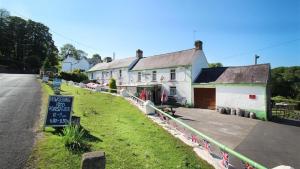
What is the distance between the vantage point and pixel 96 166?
378cm

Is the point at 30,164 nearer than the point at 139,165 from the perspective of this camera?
Yes

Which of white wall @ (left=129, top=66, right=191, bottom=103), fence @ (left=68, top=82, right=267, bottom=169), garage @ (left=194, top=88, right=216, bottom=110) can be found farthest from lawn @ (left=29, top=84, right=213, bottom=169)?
white wall @ (left=129, top=66, right=191, bottom=103)

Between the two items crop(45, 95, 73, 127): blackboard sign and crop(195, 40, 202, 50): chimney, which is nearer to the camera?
crop(45, 95, 73, 127): blackboard sign

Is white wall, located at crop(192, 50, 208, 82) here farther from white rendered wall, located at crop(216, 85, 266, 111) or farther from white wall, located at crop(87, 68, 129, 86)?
white wall, located at crop(87, 68, 129, 86)

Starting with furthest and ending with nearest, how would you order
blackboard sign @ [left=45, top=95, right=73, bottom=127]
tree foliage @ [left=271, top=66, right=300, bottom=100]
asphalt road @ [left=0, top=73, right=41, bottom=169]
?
1. tree foliage @ [left=271, top=66, right=300, bottom=100]
2. blackboard sign @ [left=45, top=95, right=73, bottom=127]
3. asphalt road @ [left=0, top=73, right=41, bottom=169]

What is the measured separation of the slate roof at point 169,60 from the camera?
30031 mm

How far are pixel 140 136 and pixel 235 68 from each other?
2264cm

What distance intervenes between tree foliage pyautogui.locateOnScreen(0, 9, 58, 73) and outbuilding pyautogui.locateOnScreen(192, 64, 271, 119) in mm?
55784

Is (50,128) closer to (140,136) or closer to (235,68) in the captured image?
(140,136)

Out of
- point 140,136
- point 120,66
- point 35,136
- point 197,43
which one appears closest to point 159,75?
point 197,43

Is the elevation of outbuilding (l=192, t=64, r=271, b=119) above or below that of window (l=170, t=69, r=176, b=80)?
below

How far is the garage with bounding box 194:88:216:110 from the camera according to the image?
89.5 feet

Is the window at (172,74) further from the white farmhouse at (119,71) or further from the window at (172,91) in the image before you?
the white farmhouse at (119,71)

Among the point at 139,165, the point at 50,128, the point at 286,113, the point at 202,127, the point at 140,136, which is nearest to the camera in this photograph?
the point at 139,165
